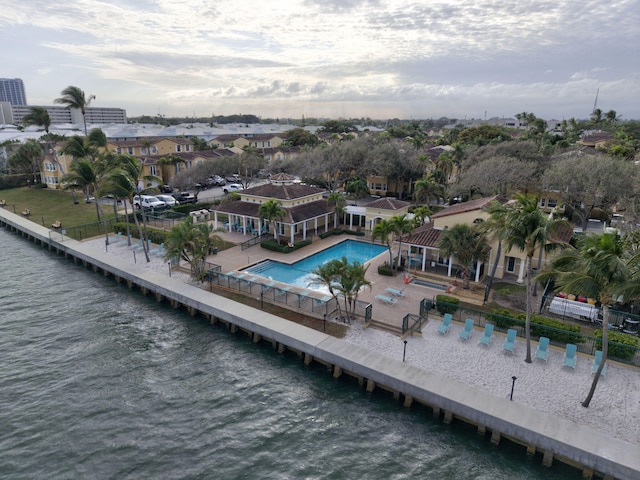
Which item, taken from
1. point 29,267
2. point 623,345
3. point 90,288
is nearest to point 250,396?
point 623,345

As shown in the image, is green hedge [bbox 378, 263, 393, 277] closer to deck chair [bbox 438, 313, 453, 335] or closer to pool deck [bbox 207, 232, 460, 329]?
pool deck [bbox 207, 232, 460, 329]

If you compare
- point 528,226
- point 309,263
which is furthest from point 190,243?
point 528,226

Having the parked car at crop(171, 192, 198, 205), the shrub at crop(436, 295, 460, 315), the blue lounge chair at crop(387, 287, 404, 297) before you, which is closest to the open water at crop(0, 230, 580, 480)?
the shrub at crop(436, 295, 460, 315)

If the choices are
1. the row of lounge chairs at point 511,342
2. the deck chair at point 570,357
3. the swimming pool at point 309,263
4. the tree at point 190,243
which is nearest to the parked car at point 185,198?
the swimming pool at point 309,263

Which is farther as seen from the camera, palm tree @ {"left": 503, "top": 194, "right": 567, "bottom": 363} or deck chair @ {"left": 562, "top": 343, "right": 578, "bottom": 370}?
deck chair @ {"left": 562, "top": 343, "right": 578, "bottom": 370}

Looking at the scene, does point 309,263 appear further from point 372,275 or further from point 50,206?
point 50,206

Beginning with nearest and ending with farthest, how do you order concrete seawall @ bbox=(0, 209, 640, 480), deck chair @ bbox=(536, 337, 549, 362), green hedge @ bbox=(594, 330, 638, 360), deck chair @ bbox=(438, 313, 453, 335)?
concrete seawall @ bbox=(0, 209, 640, 480) → green hedge @ bbox=(594, 330, 638, 360) → deck chair @ bbox=(536, 337, 549, 362) → deck chair @ bbox=(438, 313, 453, 335)

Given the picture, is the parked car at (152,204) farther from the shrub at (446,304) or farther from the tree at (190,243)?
the shrub at (446,304)
